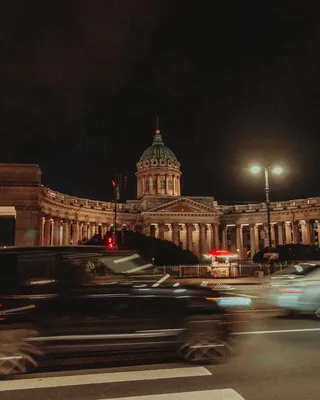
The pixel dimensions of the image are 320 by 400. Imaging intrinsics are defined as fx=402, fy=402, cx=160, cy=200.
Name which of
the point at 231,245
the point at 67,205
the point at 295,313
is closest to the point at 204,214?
the point at 231,245

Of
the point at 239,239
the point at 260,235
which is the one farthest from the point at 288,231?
the point at 239,239

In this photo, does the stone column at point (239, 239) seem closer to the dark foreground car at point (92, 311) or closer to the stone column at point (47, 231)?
the stone column at point (47, 231)

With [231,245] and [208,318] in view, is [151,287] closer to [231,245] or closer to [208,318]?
[208,318]

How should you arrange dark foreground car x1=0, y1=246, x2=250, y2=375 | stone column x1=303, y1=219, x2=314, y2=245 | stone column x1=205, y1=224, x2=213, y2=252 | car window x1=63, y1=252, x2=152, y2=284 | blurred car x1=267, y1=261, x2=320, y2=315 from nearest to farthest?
1. dark foreground car x1=0, y1=246, x2=250, y2=375
2. car window x1=63, y1=252, x2=152, y2=284
3. blurred car x1=267, y1=261, x2=320, y2=315
4. stone column x1=303, y1=219, x2=314, y2=245
5. stone column x1=205, y1=224, x2=213, y2=252

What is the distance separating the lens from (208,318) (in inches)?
283

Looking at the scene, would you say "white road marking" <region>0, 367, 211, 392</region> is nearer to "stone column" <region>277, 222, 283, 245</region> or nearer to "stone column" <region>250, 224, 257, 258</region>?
"stone column" <region>277, 222, 283, 245</region>

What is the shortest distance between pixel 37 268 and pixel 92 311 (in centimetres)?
120

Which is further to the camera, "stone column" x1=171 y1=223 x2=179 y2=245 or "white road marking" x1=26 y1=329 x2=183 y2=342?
"stone column" x1=171 y1=223 x2=179 y2=245

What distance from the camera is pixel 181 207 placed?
3246 inches

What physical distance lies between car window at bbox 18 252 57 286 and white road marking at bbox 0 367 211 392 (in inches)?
59.9

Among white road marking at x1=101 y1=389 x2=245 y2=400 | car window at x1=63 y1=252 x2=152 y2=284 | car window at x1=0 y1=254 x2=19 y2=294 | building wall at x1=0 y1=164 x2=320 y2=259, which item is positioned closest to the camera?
white road marking at x1=101 y1=389 x2=245 y2=400

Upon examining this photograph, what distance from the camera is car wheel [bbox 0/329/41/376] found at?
6.45m

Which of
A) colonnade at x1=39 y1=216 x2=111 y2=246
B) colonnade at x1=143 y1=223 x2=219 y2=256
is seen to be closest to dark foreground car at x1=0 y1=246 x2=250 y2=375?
colonnade at x1=39 y1=216 x2=111 y2=246

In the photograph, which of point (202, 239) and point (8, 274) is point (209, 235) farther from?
point (8, 274)
